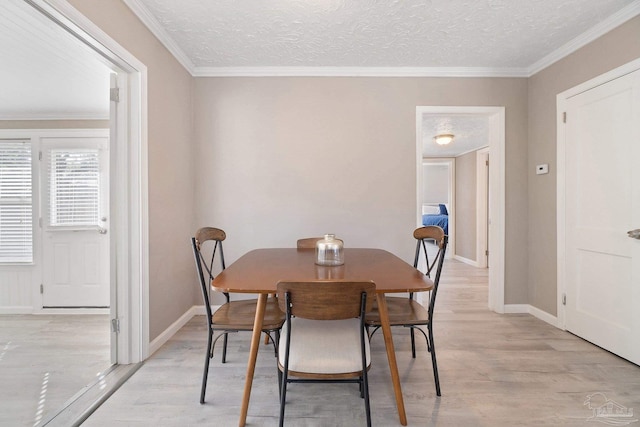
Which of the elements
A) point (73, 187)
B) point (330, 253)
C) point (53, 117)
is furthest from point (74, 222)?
point (330, 253)

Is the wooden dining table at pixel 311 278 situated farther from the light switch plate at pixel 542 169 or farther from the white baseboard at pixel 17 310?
the white baseboard at pixel 17 310

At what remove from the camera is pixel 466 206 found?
247 inches

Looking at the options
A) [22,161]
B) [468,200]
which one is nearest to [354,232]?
[22,161]

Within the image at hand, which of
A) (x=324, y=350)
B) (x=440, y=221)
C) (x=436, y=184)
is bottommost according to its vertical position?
(x=324, y=350)

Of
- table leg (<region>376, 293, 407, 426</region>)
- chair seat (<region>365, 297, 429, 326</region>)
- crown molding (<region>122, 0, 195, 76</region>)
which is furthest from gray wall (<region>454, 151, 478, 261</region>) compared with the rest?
crown molding (<region>122, 0, 195, 76</region>)

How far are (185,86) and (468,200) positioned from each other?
563 centimetres

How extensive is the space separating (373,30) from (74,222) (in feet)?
12.0

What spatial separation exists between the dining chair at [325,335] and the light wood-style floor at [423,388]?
43cm

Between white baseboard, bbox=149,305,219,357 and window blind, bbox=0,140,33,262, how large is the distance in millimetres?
1956

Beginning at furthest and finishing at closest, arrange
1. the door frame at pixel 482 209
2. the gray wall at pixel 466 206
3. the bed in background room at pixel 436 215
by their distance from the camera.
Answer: the bed in background room at pixel 436 215
the gray wall at pixel 466 206
the door frame at pixel 482 209

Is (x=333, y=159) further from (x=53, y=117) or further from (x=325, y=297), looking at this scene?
(x=53, y=117)

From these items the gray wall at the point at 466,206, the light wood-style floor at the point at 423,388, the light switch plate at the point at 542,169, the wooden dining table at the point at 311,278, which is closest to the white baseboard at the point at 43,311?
the light wood-style floor at the point at 423,388

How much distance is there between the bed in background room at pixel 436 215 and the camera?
7700 mm

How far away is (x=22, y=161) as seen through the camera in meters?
3.26
